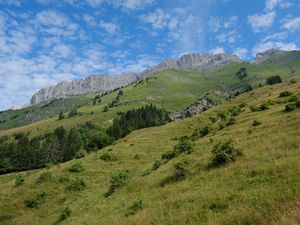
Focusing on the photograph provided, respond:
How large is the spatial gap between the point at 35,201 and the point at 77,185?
6.34 meters

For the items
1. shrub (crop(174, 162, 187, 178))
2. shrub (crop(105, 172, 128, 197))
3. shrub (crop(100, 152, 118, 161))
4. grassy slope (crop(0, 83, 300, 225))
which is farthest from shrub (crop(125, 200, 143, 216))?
shrub (crop(100, 152, 118, 161))

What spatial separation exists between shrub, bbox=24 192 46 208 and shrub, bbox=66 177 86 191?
3.96 metres

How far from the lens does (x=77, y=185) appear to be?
45.9 metres

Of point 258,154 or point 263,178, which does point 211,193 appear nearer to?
point 263,178

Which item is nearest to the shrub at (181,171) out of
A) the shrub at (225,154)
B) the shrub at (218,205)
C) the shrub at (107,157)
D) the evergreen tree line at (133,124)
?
the shrub at (225,154)

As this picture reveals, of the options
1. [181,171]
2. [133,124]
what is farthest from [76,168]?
[133,124]

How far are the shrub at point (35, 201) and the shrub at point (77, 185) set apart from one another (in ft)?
13.0

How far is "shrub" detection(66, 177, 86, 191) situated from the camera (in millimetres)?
45312

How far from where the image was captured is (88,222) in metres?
24.8

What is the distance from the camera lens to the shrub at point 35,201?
41.6 m

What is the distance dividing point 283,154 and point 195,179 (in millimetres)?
6935

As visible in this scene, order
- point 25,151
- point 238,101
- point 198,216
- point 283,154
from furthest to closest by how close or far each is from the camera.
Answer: point 25,151, point 238,101, point 283,154, point 198,216

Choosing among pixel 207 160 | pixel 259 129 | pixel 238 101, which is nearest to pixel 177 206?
pixel 207 160

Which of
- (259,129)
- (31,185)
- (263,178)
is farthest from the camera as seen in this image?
(31,185)
